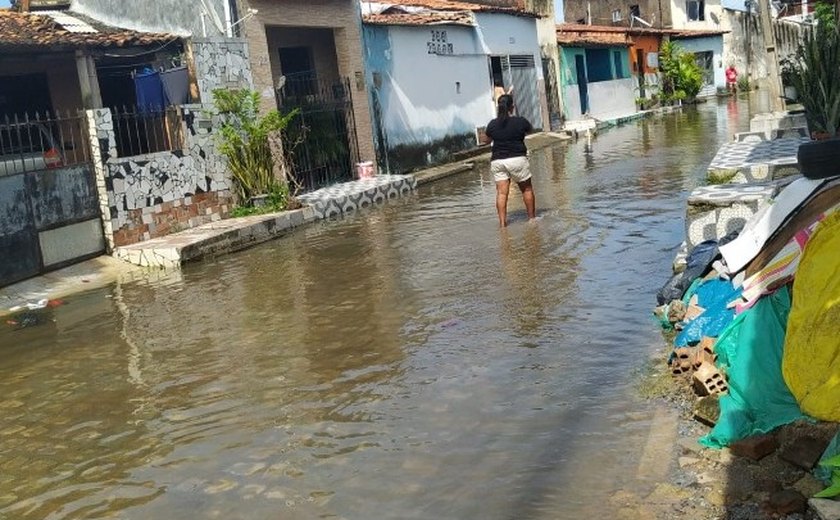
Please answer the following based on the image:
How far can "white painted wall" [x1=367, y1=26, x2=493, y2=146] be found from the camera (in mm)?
21531

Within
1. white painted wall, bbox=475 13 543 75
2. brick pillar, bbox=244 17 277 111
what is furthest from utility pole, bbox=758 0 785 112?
white painted wall, bbox=475 13 543 75

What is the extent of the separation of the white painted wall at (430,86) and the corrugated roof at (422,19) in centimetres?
19

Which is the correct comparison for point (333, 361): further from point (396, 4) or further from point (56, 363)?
point (396, 4)

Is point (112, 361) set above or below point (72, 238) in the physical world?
below

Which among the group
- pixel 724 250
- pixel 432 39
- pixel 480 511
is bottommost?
pixel 480 511

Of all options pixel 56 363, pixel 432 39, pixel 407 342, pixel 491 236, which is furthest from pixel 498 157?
pixel 432 39

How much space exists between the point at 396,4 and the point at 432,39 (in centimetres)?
322

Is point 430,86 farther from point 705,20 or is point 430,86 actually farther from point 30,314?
point 705,20

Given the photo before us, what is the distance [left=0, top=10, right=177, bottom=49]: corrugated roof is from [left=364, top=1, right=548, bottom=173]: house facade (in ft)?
21.5

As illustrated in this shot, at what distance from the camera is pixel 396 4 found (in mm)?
26109

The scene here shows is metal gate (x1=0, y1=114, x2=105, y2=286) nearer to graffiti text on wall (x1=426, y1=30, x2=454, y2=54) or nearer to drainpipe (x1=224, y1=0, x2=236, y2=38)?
drainpipe (x1=224, y1=0, x2=236, y2=38)

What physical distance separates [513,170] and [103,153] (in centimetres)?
593

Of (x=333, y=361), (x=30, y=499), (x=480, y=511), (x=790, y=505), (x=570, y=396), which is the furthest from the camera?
(x=333, y=361)

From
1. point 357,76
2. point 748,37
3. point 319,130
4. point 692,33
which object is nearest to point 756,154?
point 319,130
